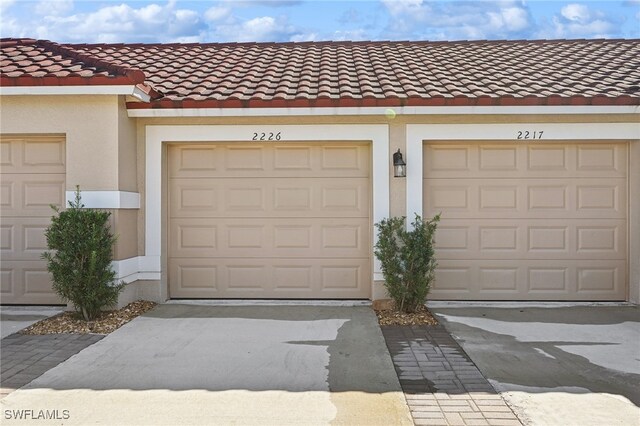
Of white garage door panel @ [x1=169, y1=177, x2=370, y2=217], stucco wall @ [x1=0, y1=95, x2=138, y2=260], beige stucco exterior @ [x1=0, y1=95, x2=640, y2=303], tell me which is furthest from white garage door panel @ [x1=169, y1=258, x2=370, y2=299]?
stucco wall @ [x1=0, y1=95, x2=138, y2=260]

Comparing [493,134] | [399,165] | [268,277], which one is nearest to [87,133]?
[268,277]

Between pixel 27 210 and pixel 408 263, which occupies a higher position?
pixel 27 210

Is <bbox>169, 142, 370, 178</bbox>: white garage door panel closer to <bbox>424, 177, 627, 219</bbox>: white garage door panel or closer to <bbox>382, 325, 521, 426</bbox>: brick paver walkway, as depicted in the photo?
<bbox>424, 177, 627, 219</bbox>: white garage door panel

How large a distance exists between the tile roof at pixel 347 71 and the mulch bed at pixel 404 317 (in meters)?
2.96

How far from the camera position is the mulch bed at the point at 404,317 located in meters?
6.59

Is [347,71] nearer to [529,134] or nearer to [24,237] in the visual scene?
[529,134]

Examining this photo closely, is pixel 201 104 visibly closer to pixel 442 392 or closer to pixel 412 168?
pixel 412 168

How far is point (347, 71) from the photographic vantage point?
360 inches

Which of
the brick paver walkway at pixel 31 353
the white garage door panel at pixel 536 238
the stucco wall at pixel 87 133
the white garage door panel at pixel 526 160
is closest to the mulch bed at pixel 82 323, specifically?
the brick paver walkway at pixel 31 353

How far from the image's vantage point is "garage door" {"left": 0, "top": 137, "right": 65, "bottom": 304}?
736 cm

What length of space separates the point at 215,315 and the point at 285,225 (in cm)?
175

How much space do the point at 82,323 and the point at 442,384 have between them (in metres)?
4.54

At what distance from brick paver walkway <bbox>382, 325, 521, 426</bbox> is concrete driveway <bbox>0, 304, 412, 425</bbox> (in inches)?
5.4

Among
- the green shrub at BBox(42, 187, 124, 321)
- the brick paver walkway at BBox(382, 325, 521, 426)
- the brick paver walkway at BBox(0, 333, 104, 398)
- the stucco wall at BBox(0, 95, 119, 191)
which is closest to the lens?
the brick paver walkway at BBox(382, 325, 521, 426)
